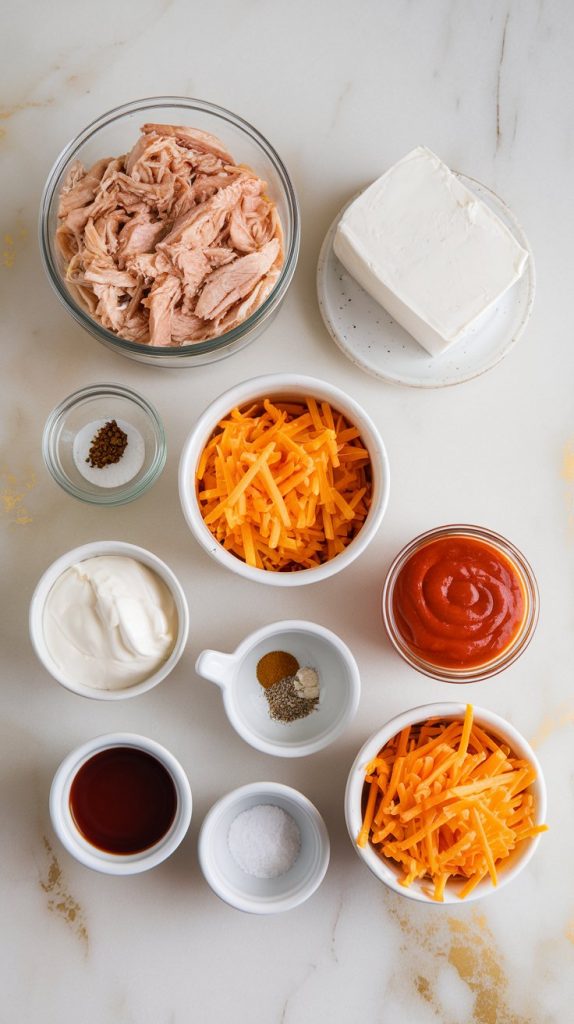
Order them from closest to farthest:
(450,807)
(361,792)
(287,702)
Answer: (450,807) → (361,792) → (287,702)

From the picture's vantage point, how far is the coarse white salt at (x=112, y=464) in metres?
1.88

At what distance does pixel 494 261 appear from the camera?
178cm

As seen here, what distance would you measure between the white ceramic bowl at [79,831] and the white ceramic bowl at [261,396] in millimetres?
415

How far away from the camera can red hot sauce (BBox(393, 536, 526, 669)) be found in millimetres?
1677

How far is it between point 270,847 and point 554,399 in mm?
1185

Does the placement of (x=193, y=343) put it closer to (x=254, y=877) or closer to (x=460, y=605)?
(x=460, y=605)

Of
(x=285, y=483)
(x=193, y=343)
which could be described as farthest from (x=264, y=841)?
(x=193, y=343)

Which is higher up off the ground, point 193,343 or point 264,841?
point 193,343

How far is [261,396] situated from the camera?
1.74 m

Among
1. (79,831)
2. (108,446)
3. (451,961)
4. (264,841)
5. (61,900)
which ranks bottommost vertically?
(451,961)

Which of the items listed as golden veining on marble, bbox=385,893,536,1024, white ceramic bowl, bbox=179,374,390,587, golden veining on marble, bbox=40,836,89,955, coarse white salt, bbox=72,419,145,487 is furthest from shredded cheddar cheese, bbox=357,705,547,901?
coarse white salt, bbox=72,419,145,487

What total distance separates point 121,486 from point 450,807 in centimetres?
95

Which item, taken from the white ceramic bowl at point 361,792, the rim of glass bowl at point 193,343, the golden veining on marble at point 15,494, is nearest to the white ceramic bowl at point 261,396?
the rim of glass bowl at point 193,343

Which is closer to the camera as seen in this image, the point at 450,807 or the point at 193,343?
the point at 450,807
